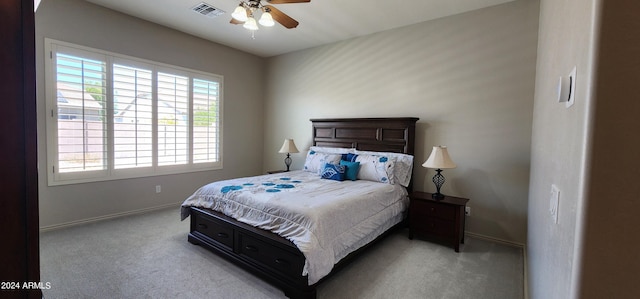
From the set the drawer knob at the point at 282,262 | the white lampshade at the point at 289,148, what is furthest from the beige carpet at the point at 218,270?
the white lampshade at the point at 289,148

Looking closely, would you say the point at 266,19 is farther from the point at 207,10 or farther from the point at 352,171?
the point at 352,171

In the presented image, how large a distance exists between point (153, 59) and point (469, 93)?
4.59 metres

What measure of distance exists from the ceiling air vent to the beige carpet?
2.93 meters

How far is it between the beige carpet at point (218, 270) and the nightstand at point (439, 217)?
0.15 metres

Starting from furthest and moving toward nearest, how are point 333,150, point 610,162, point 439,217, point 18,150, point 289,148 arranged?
point 289,148 < point 333,150 < point 439,217 < point 18,150 < point 610,162

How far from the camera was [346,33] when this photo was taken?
4.30 m

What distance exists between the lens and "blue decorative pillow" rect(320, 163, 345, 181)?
145 inches

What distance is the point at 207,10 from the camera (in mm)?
3582

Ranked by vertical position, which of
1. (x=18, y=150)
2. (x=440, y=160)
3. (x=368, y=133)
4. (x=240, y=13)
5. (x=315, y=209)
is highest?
(x=240, y=13)

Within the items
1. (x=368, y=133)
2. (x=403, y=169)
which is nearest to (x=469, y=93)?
(x=403, y=169)

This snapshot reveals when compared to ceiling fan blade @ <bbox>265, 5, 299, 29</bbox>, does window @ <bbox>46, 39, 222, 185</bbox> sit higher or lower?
lower

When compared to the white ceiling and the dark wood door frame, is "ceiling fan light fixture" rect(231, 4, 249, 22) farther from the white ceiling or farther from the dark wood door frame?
the dark wood door frame

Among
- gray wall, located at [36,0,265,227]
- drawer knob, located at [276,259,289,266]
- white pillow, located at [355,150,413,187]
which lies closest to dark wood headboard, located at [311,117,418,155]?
white pillow, located at [355,150,413,187]

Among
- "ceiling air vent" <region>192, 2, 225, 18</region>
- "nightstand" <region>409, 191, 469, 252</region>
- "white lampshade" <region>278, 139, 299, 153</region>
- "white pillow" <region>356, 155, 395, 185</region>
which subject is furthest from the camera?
"white lampshade" <region>278, 139, 299, 153</region>
